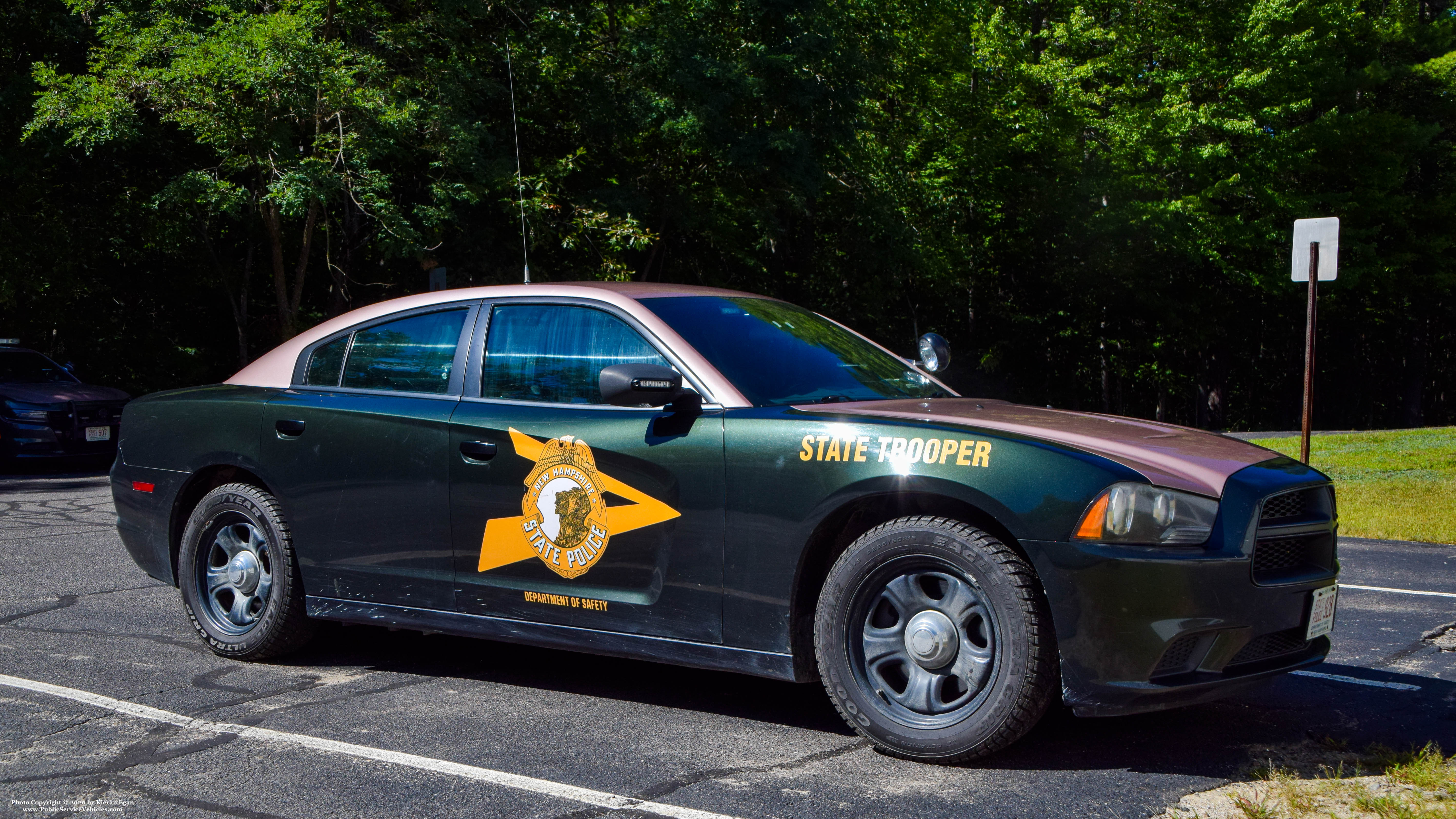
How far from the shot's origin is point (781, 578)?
4039mm

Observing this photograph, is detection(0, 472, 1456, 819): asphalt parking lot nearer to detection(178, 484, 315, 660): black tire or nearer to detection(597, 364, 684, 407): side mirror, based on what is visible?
detection(178, 484, 315, 660): black tire

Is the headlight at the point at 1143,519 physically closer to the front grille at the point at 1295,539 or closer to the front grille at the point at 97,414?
the front grille at the point at 1295,539

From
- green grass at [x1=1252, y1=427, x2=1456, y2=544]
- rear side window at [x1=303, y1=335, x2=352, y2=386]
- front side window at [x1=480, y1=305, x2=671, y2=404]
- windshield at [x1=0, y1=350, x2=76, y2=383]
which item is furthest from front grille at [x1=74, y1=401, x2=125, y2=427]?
green grass at [x1=1252, y1=427, x2=1456, y2=544]

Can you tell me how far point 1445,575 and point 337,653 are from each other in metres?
6.73

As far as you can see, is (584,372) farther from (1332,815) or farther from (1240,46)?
(1240,46)

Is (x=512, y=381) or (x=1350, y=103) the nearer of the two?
(x=512, y=381)

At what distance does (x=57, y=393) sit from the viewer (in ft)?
51.4

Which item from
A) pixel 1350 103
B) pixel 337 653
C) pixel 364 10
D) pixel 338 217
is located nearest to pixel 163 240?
pixel 338 217

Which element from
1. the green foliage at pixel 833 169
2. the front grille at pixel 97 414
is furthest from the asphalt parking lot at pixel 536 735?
the green foliage at pixel 833 169

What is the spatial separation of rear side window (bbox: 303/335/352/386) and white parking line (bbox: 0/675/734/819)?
1509 millimetres

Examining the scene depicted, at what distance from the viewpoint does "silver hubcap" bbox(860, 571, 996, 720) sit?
3.79 m

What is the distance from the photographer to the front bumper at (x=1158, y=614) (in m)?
3.52

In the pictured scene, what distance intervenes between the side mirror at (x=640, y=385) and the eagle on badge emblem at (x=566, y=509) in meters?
0.33

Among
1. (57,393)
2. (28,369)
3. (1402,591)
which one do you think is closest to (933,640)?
(1402,591)
